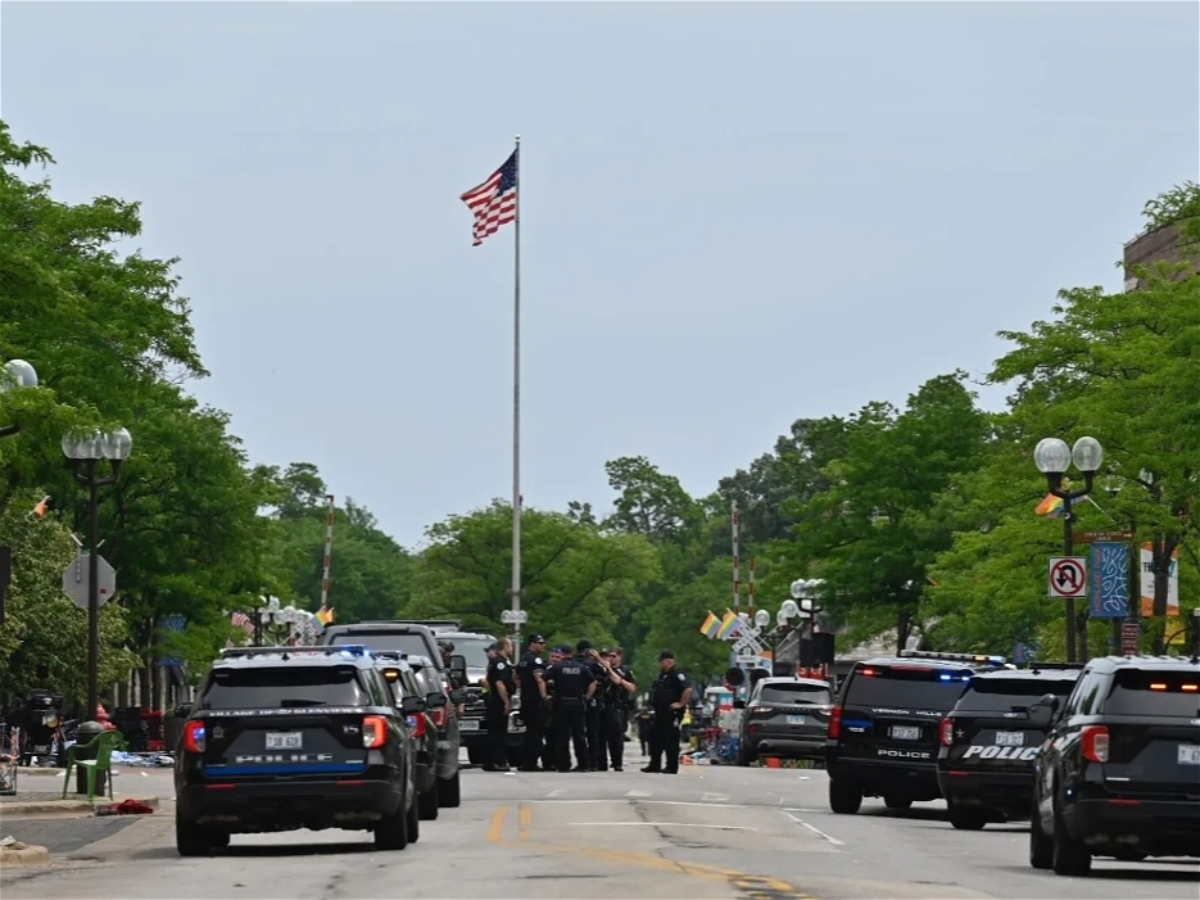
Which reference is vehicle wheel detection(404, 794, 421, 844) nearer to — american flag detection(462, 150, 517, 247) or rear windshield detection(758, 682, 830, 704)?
rear windshield detection(758, 682, 830, 704)

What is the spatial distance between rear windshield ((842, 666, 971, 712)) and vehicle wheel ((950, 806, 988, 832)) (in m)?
2.59

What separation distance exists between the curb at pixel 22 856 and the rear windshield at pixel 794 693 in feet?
85.2

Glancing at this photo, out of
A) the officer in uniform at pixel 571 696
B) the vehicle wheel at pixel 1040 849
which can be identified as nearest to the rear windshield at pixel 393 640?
the officer in uniform at pixel 571 696

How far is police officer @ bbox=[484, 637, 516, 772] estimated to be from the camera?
125 ft

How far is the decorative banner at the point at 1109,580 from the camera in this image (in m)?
39.1

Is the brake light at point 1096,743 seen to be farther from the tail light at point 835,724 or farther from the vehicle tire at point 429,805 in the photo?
the tail light at point 835,724

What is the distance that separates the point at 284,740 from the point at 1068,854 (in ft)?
20.2

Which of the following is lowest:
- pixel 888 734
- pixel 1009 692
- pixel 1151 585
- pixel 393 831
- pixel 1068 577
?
pixel 393 831

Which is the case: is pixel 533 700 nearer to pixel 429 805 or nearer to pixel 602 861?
pixel 429 805

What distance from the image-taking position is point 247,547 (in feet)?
218

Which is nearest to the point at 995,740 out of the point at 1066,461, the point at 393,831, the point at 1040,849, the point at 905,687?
the point at 905,687

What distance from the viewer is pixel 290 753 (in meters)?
20.9

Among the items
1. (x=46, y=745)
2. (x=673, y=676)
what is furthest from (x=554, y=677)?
(x=46, y=745)

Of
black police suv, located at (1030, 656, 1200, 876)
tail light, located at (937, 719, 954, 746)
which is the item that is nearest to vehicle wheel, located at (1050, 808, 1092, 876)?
black police suv, located at (1030, 656, 1200, 876)
